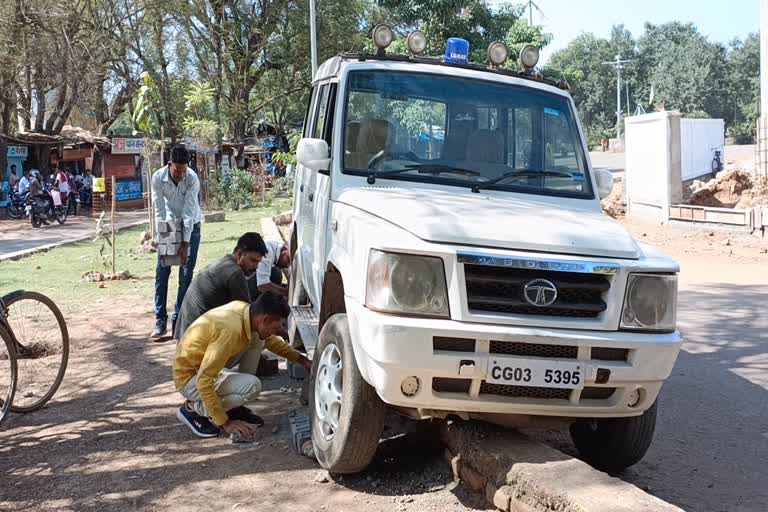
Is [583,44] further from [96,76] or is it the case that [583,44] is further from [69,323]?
[69,323]

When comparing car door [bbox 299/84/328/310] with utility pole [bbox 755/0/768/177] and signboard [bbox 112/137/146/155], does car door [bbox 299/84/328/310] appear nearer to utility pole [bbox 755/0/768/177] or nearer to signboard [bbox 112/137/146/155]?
utility pole [bbox 755/0/768/177]

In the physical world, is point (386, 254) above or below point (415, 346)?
above

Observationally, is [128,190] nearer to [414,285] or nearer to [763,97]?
[763,97]

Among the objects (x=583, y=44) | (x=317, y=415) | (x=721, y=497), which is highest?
(x=583, y=44)

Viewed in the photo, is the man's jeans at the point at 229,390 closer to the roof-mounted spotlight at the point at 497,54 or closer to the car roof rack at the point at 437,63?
the car roof rack at the point at 437,63

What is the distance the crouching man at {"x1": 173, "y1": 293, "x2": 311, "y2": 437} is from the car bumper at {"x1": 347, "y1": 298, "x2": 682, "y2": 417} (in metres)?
1.19

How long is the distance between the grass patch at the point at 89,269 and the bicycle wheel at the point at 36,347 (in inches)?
115

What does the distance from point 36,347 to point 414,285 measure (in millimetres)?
3638

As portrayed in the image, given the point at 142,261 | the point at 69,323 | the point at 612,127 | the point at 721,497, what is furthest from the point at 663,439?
the point at 612,127

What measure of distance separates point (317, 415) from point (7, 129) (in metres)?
28.6

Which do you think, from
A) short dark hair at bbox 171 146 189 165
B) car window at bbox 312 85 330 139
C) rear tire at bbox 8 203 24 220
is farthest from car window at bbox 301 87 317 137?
rear tire at bbox 8 203 24 220

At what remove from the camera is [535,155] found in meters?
4.69

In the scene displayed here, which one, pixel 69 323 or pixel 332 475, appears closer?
pixel 332 475

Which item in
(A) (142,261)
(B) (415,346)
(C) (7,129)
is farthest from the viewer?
(C) (7,129)
